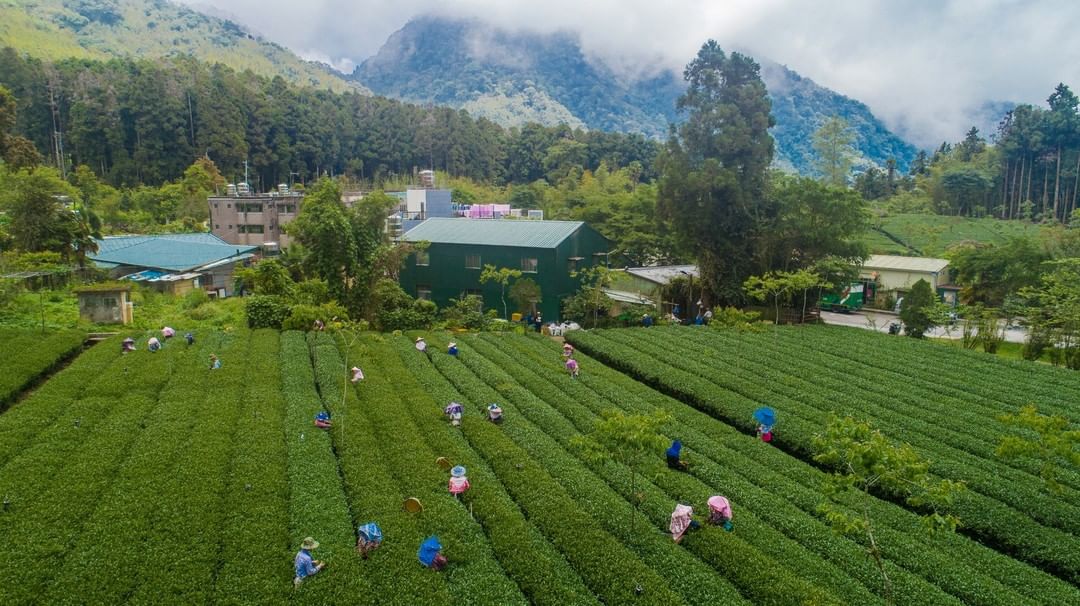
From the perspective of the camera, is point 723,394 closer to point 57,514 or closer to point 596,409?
point 596,409

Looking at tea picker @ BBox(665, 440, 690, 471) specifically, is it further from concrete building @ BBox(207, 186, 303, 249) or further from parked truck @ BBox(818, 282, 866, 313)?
concrete building @ BBox(207, 186, 303, 249)

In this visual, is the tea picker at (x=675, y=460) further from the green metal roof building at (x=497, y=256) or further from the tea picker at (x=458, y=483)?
the green metal roof building at (x=497, y=256)

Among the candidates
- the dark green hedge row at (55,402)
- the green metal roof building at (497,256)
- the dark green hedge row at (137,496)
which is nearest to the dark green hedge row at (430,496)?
the dark green hedge row at (137,496)

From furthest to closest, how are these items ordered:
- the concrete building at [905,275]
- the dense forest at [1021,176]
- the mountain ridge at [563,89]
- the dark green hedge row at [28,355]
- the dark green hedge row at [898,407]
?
the mountain ridge at [563,89] → the dense forest at [1021,176] → the concrete building at [905,275] → the dark green hedge row at [28,355] → the dark green hedge row at [898,407]

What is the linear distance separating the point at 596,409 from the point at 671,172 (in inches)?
701

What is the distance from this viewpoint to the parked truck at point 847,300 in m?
36.6

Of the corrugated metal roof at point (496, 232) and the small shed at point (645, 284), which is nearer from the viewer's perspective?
the corrugated metal roof at point (496, 232)

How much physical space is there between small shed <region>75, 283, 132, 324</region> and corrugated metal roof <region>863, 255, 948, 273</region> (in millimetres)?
35844

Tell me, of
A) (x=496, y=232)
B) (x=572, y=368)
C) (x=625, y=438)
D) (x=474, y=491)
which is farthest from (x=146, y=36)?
(x=625, y=438)

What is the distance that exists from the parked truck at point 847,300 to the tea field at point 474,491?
17.4 meters

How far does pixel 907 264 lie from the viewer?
38.4 m

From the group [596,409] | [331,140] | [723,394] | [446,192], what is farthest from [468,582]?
[331,140]

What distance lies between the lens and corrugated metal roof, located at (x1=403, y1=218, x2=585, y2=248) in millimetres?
31906

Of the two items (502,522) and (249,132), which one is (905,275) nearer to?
(502,522)
